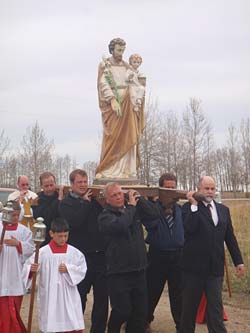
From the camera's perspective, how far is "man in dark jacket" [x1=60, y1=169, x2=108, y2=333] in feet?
17.7

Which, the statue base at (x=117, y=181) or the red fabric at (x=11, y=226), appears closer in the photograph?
the red fabric at (x=11, y=226)

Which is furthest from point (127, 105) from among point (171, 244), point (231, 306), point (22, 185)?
point (231, 306)

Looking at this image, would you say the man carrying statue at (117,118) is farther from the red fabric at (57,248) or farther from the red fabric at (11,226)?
the red fabric at (57,248)

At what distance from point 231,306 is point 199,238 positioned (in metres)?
3.34

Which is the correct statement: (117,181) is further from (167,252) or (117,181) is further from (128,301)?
(128,301)

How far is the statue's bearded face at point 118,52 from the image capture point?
7.71 meters

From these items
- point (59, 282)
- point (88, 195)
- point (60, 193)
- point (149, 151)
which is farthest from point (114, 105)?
point (149, 151)

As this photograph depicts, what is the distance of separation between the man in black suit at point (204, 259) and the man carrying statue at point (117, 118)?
273 centimetres

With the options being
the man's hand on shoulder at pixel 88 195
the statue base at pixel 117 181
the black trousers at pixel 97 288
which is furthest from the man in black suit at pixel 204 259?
the statue base at pixel 117 181

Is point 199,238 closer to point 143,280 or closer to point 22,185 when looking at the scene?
point 143,280

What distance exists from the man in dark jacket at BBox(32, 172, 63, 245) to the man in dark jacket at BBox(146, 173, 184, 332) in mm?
1163

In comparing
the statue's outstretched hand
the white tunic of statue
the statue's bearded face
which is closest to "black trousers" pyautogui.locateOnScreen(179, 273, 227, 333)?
the white tunic of statue

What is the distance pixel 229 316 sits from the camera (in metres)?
7.26

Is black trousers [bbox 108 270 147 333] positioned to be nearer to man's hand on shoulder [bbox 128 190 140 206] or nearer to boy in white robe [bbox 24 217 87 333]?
boy in white robe [bbox 24 217 87 333]
